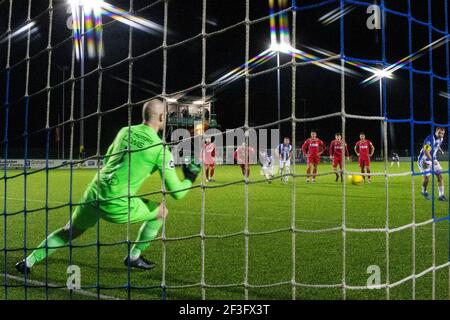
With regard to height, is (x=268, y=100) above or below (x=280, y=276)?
above

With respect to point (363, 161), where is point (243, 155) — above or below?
above

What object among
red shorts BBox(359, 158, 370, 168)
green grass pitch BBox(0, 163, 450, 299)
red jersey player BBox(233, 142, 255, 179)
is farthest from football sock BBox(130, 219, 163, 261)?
red shorts BBox(359, 158, 370, 168)

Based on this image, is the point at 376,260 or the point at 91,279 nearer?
the point at 91,279

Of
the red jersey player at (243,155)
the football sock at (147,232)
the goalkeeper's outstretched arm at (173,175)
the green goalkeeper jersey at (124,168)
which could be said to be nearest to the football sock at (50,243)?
the green goalkeeper jersey at (124,168)

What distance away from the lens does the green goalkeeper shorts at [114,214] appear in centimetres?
435

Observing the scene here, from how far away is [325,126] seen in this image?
4028 centimetres

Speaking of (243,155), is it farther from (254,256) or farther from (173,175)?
(173,175)

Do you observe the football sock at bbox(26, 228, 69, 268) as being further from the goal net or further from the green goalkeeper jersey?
the green goalkeeper jersey

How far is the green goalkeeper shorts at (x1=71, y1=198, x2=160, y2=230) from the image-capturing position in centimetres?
435

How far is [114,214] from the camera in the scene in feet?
14.5

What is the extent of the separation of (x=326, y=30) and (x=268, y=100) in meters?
12.2

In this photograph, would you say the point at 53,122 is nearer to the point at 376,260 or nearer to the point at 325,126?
the point at 325,126

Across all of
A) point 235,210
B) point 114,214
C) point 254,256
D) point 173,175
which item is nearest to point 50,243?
point 114,214
